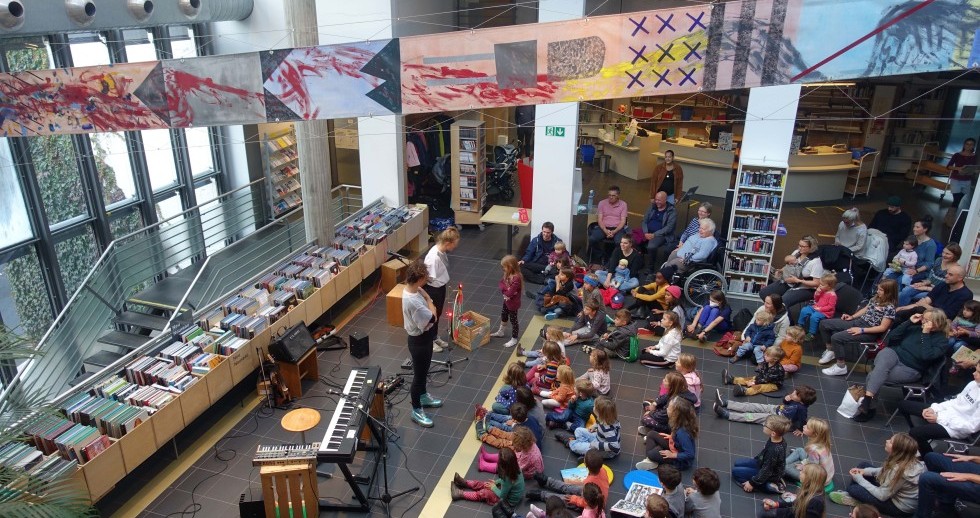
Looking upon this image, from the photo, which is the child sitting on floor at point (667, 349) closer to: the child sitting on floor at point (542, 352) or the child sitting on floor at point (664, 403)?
the child sitting on floor at point (542, 352)

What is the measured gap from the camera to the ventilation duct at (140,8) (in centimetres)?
828

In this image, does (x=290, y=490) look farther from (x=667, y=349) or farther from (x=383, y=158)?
(x=383, y=158)

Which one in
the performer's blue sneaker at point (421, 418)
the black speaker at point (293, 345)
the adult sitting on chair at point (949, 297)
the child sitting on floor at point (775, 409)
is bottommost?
the performer's blue sneaker at point (421, 418)

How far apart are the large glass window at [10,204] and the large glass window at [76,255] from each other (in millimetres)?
556

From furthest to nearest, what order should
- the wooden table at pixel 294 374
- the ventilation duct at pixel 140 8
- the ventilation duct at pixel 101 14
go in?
the ventilation duct at pixel 140 8 < the wooden table at pixel 294 374 < the ventilation duct at pixel 101 14

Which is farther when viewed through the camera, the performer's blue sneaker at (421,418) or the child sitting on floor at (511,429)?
the performer's blue sneaker at (421,418)

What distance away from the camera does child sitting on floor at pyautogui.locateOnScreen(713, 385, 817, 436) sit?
6660 mm

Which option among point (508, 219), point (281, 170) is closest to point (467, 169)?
point (508, 219)

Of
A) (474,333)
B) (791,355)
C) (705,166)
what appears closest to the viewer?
(791,355)

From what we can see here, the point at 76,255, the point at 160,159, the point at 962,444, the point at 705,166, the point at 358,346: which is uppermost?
the point at 160,159

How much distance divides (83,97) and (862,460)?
807 centimetres

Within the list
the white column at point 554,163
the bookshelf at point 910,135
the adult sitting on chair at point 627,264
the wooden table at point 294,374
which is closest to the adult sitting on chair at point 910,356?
the adult sitting on chair at point 627,264

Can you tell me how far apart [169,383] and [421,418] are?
257cm

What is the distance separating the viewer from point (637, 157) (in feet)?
52.8
